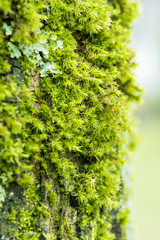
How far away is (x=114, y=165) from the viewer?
4.43 feet

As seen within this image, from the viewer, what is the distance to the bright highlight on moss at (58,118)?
0.92 meters

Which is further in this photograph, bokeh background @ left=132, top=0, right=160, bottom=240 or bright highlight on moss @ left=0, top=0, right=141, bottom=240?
bokeh background @ left=132, top=0, right=160, bottom=240

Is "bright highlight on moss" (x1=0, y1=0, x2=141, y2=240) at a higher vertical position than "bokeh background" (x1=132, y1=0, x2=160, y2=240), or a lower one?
lower

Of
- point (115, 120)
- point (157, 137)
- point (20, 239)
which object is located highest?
point (157, 137)

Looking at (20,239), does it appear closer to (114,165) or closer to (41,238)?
(41,238)

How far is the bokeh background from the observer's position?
198 inches

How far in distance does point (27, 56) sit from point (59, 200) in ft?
2.12

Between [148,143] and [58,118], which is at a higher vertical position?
[148,143]

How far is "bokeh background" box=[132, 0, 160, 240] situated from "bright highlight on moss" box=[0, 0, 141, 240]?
575 mm

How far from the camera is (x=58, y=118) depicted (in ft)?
3.47

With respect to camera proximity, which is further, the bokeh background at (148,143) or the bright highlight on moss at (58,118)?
the bokeh background at (148,143)

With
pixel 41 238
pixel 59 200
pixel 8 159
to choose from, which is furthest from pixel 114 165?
pixel 8 159

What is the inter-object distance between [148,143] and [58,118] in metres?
6.98

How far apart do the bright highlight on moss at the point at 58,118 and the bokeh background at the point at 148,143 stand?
0.57 m
